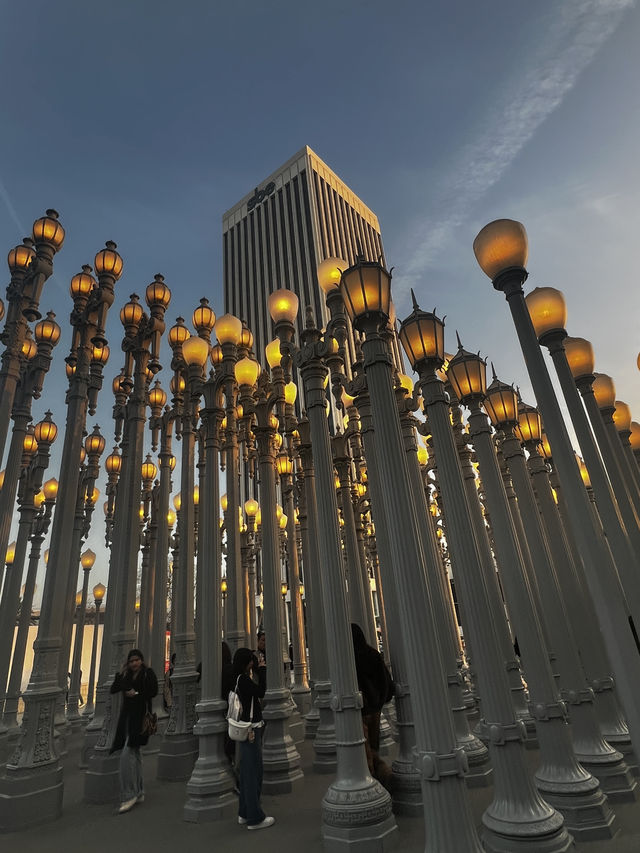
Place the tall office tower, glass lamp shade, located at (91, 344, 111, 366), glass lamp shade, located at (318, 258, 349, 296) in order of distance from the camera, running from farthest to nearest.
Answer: the tall office tower < glass lamp shade, located at (91, 344, 111, 366) < glass lamp shade, located at (318, 258, 349, 296)

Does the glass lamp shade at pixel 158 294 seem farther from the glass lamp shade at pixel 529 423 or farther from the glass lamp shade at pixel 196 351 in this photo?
the glass lamp shade at pixel 529 423

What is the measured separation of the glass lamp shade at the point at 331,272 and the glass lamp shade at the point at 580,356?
12.1 feet

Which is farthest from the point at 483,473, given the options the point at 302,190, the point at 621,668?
the point at 302,190

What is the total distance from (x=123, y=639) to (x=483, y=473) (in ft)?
24.6

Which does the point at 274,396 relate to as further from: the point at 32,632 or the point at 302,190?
the point at 302,190

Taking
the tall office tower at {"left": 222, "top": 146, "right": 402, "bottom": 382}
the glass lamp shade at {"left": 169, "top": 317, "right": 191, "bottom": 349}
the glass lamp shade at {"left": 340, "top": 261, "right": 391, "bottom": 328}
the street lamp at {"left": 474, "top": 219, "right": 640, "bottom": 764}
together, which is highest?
the tall office tower at {"left": 222, "top": 146, "right": 402, "bottom": 382}

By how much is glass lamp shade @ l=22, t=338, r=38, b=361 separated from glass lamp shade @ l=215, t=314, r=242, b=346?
17.2 ft

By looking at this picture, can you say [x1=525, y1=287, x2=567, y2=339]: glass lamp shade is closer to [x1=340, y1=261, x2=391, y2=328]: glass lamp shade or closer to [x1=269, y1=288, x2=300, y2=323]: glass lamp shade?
[x1=340, y1=261, x2=391, y2=328]: glass lamp shade

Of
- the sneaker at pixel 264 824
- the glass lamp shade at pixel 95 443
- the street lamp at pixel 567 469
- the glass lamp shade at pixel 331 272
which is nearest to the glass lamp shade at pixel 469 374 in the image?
the street lamp at pixel 567 469

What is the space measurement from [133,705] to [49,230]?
9.68 meters

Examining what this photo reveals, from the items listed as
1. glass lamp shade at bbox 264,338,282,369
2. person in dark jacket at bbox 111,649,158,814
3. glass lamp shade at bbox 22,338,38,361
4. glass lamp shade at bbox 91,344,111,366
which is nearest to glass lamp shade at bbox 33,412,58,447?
glass lamp shade at bbox 22,338,38,361

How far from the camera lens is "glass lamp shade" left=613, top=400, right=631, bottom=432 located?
985 centimetres

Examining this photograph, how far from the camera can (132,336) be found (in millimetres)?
11312

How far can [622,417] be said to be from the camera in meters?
9.87
